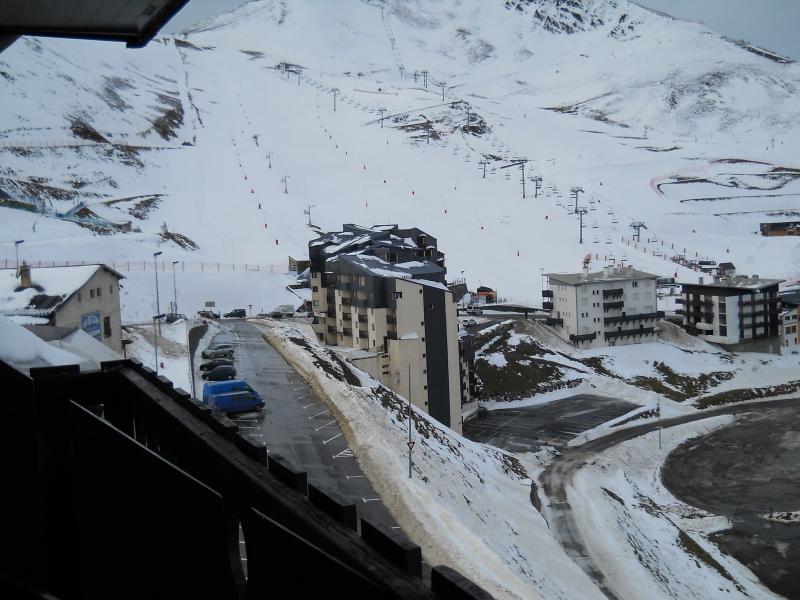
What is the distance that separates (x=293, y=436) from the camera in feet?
41.3

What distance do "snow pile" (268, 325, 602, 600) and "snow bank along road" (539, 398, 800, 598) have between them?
1009 mm

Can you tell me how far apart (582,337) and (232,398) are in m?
24.5

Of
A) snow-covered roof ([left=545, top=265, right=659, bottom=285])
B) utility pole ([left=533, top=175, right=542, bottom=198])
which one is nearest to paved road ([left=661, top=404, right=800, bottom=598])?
snow-covered roof ([left=545, top=265, right=659, bottom=285])

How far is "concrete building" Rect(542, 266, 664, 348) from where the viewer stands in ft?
117

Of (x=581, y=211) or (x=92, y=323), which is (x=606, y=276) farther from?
(x=92, y=323)

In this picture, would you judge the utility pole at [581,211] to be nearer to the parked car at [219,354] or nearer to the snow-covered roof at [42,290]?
the parked car at [219,354]

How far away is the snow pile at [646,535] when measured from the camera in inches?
575

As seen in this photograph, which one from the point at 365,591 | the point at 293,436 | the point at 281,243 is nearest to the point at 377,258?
the point at 293,436

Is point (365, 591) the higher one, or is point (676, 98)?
point (676, 98)

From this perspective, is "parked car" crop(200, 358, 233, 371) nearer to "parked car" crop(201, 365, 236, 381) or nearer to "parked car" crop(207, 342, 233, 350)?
"parked car" crop(201, 365, 236, 381)

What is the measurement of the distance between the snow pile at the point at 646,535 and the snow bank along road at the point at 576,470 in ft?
0.64

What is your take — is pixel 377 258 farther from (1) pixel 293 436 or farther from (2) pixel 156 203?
(2) pixel 156 203

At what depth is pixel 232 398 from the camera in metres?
13.8

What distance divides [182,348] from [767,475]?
17149 mm
